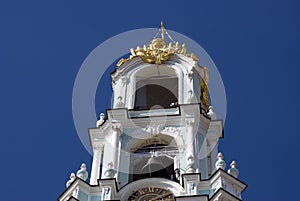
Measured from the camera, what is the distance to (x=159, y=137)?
4016 centimetres

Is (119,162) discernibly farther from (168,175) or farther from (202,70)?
(202,70)

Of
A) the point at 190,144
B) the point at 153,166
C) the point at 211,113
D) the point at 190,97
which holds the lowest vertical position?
the point at 153,166

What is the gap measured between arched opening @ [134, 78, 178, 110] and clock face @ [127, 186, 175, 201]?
8.12 metres

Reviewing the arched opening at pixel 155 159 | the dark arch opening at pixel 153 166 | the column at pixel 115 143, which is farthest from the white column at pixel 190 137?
the column at pixel 115 143

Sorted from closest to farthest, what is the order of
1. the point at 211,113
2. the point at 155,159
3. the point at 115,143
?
the point at 155,159, the point at 115,143, the point at 211,113

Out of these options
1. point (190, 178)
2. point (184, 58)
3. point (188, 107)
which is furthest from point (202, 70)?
point (190, 178)

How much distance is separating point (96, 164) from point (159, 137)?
255 centimetres

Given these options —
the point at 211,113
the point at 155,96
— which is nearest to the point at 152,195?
the point at 211,113

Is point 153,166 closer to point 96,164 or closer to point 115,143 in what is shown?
point 115,143

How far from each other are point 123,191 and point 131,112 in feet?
19.5

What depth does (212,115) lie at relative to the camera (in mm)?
42469

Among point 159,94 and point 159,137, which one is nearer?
point 159,137

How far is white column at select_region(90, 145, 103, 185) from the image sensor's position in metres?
38.8

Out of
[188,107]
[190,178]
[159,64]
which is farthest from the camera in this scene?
[159,64]
